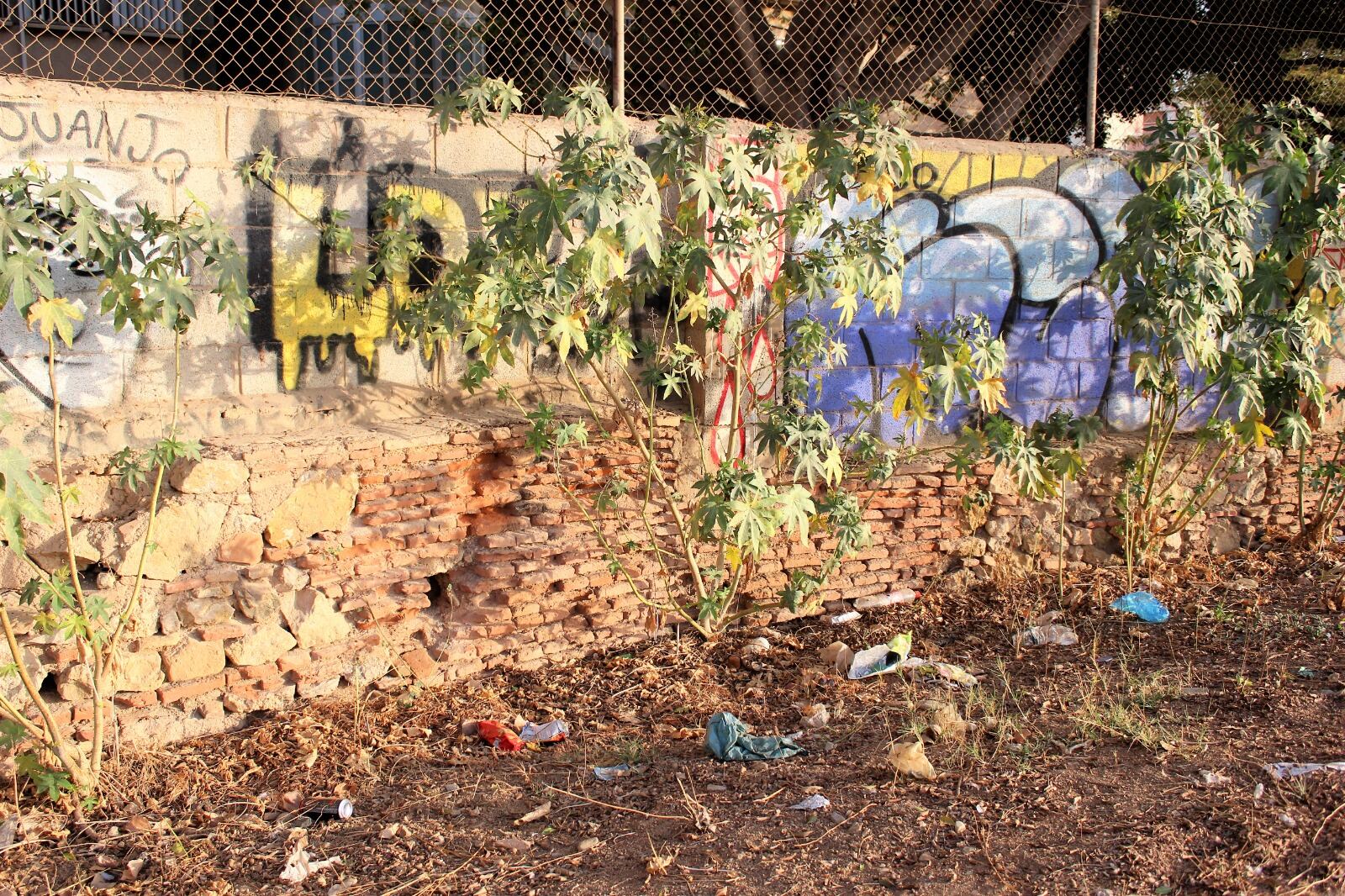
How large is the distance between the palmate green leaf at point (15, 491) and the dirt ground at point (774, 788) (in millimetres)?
1021

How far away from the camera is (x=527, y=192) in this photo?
3387 millimetres

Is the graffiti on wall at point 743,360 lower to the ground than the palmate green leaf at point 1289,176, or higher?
lower

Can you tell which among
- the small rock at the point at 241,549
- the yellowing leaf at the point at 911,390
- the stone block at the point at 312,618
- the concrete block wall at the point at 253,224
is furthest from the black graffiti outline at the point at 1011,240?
the small rock at the point at 241,549

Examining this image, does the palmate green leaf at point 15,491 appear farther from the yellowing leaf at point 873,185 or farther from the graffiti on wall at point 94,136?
the yellowing leaf at point 873,185

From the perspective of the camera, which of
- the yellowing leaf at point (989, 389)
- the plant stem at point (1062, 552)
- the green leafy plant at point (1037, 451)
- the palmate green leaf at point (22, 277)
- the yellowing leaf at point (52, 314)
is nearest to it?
the palmate green leaf at point (22, 277)

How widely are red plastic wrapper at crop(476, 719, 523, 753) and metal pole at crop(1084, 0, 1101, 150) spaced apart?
423 centimetres

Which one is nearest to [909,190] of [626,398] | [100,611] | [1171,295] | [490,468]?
[1171,295]

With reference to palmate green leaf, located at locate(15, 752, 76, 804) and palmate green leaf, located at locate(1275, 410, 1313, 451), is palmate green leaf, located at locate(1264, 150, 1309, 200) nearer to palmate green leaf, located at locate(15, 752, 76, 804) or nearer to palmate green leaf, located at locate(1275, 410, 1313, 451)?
palmate green leaf, located at locate(1275, 410, 1313, 451)

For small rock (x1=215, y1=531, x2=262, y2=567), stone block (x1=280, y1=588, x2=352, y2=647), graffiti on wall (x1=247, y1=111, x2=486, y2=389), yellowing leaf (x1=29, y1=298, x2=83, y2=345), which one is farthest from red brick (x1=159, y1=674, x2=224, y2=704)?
yellowing leaf (x1=29, y1=298, x2=83, y2=345)

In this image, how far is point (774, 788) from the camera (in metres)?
3.34

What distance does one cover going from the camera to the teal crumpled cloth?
3.60m

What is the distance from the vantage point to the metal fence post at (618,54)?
4.78m

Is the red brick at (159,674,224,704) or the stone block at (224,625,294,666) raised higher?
the stone block at (224,625,294,666)

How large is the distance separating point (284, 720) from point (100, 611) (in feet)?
2.59
